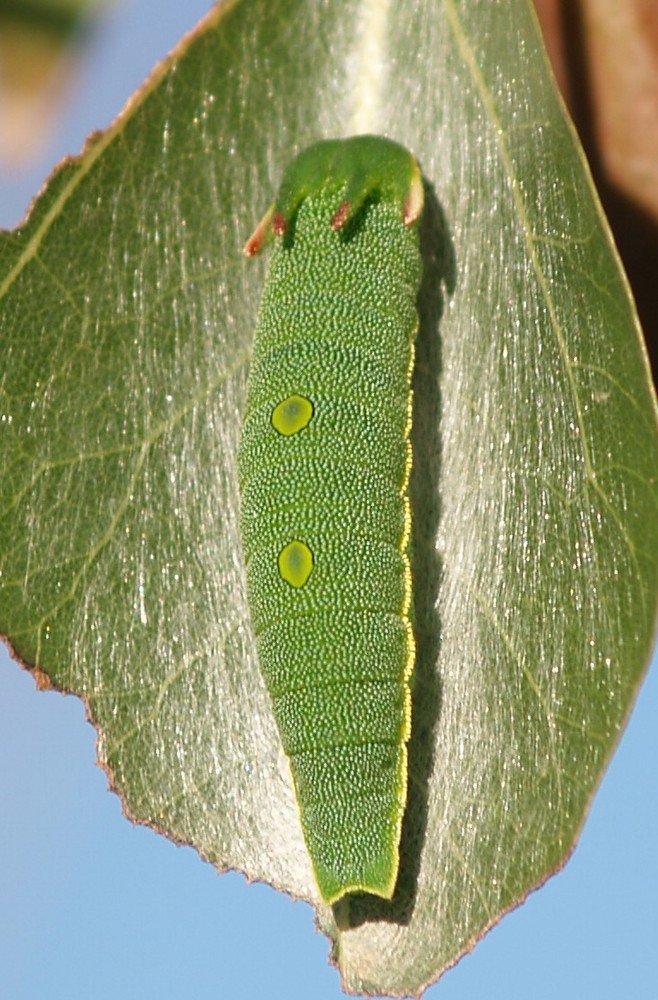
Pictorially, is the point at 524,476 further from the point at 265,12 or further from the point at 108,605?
the point at 265,12

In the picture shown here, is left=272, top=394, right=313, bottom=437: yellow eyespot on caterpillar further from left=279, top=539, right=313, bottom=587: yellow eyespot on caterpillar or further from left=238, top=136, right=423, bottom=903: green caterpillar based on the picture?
left=279, top=539, right=313, bottom=587: yellow eyespot on caterpillar

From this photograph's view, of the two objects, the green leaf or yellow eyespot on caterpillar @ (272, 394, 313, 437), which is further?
yellow eyespot on caterpillar @ (272, 394, 313, 437)

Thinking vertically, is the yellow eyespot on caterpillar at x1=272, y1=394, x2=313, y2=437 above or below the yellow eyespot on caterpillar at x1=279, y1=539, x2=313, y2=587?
above

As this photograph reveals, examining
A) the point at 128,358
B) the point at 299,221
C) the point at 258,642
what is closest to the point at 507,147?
the point at 299,221

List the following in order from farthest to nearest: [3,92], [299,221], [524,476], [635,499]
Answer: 1. [3,92]
2. [299,221]
3. [524,476]
4. [635,499]

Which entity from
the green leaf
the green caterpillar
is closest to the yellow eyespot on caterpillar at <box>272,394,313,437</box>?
the green caterpillar

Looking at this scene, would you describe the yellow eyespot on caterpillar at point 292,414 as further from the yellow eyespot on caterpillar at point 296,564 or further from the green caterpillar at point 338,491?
the yellow eyespot on caterpillar at point 296,564

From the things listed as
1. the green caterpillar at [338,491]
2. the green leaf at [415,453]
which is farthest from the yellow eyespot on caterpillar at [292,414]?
the green leaf at [415,453]
